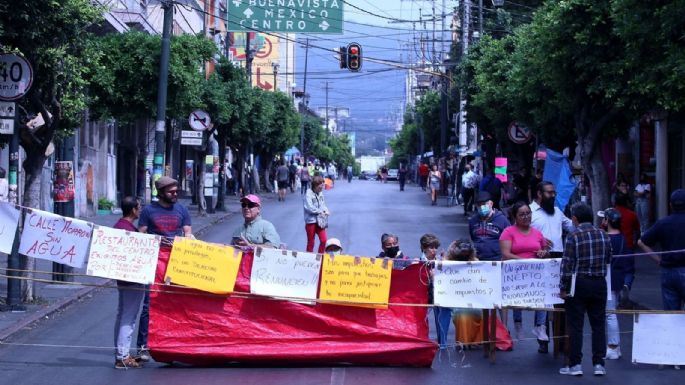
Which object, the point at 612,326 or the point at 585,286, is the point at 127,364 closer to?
the point at 585,286

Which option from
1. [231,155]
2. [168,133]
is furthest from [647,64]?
[231,155]

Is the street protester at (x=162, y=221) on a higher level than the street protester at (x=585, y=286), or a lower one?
higher

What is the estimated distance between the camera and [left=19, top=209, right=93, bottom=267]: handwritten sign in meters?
11.1

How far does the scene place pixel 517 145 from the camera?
3825cm

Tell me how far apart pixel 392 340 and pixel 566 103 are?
1353 centimetres

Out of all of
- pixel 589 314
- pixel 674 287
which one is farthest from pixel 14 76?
pixel 674 287

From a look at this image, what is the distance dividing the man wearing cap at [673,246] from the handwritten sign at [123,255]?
4949 mm

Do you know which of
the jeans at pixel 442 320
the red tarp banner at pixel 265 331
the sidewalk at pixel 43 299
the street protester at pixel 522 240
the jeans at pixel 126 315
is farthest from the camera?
the sidewalk at pixel 43 299

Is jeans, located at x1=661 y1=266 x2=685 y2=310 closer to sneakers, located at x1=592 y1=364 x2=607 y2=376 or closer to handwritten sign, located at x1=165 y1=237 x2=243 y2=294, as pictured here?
sneakers, located at x1=592 y1=364 x2=607 y2=376

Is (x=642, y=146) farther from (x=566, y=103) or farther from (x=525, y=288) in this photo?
(x=525, y=288)

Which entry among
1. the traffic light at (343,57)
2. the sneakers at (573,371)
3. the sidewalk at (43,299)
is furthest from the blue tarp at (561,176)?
the traffic light at (343,57)

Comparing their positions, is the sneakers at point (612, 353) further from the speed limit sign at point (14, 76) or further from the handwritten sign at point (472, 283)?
the speed limit sign at point (14, 76)

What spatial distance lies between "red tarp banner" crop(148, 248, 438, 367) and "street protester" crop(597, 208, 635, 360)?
1987 millimetres

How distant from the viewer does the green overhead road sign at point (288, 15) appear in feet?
A: 96.9
